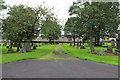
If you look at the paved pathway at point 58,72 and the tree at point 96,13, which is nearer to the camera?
the paved pathway at point 58,72

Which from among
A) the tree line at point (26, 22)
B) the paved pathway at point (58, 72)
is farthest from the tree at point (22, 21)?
the paved pathway at point (58, 72)

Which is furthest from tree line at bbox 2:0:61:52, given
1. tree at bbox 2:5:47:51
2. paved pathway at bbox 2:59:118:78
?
paved pathway at bbox 2:59:118:78

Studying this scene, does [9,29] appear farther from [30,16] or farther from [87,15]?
[87,15]

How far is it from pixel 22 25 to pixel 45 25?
4.32 metres

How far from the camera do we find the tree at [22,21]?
2305cm

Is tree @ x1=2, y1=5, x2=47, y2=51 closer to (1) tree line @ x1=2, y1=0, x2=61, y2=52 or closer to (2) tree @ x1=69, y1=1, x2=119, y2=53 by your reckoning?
(1) tree line @ x1=2, y1=0, x2=61, y2=52

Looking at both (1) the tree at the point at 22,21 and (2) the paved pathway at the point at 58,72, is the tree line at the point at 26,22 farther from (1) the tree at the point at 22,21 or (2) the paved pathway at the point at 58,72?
(2) the paved pathway at the point at 58,72

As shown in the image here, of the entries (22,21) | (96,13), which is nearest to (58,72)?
(96,13)

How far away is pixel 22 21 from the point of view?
23234 mm

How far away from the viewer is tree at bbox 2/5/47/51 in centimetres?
2305

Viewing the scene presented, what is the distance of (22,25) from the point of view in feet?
77.8

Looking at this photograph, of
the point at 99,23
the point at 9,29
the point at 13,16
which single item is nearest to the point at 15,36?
the point at 9,29

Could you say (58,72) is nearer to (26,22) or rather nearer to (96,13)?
(96,13)

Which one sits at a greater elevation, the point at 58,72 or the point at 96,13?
the point at 96,13
